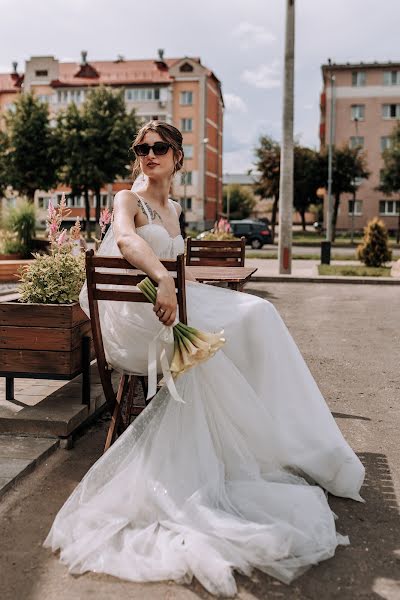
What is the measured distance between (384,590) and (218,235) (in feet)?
37.2

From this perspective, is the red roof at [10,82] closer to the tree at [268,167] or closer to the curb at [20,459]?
the tree at [268,167]

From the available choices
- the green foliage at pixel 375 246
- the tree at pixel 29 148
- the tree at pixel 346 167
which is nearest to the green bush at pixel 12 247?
the green foliage at pixel 375 246

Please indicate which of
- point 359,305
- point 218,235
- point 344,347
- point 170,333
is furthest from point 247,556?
point 218,235

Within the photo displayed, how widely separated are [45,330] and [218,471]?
165 cm

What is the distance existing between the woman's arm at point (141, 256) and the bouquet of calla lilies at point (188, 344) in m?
0.06

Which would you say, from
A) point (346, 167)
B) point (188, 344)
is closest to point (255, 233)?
point (346, 167)

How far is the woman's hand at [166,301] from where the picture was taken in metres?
3.30

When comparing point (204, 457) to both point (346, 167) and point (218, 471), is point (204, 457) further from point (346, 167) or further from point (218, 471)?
point (346, 167)

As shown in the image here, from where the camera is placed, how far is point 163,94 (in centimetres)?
6994

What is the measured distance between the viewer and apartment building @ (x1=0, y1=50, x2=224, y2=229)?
69.4 m

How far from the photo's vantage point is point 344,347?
821 centimetres

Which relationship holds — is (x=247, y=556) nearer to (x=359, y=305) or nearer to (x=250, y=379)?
(x=250, y=379)

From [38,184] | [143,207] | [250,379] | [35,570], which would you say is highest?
[38,184]

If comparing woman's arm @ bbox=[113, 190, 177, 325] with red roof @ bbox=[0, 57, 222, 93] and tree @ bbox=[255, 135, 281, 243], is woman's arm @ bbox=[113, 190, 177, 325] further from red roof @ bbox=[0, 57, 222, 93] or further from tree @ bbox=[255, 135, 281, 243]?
red roof @ bbox=[0, 57, 222, 93]
